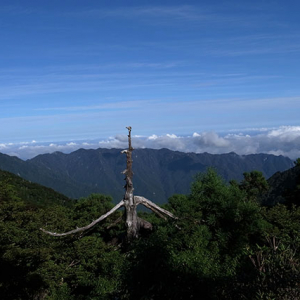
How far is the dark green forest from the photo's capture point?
13.5 meters

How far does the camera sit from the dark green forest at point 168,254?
13500 millimetres

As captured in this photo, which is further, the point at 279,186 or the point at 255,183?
the point at 279,186

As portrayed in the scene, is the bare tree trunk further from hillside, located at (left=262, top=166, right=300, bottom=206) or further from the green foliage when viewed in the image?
hillside, located at (left=262, top=166, right=300, bottom=206)

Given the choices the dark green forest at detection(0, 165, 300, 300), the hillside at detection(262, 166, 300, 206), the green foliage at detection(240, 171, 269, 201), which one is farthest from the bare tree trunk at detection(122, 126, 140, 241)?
the hillside at detection(262, 166, 300, 206)

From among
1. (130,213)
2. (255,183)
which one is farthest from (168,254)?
(255,183)

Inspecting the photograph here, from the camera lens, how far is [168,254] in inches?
596

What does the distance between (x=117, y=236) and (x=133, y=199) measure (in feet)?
19.9

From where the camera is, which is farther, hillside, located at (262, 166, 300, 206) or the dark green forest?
hillside, located at (262, 166, 300, 206)

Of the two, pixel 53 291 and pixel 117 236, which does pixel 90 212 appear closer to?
pixel 117 236

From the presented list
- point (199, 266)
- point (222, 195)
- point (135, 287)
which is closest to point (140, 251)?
point (135, 287)

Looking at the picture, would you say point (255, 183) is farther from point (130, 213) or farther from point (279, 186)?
point (279, 186)

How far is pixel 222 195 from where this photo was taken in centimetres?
3478

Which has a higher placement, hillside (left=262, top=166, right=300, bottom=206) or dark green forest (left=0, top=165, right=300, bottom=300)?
dark green forest (left=0, top=165, right=300, bottom=300)

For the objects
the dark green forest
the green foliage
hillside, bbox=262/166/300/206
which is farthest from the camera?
hillside, bbox=262/166/300/206
